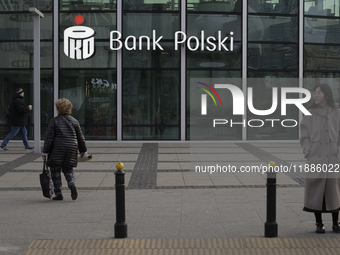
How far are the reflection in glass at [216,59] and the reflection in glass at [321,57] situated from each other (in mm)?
2781

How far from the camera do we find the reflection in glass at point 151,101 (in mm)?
18500

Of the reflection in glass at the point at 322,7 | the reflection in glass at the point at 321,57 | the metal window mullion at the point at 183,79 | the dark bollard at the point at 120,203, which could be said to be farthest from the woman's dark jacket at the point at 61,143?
the reflection in glass at the point at 322,7

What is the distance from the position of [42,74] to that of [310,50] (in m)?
10.7

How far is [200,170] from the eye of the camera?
36.8 feet

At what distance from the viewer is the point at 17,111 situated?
48.3 ft

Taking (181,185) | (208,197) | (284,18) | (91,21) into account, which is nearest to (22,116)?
(91,21)

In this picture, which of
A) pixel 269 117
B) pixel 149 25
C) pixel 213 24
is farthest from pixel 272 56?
pixel 149 25

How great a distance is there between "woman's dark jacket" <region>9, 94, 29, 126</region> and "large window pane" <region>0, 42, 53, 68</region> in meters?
3.97

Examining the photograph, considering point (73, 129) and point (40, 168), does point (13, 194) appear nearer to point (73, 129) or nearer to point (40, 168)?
point (73, 129)

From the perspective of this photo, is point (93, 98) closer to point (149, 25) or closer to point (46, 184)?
point (149, 25)

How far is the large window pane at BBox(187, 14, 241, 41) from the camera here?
18.4 m

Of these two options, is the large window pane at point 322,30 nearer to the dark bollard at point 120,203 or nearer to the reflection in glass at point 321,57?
the reflection in glass at point 321,57

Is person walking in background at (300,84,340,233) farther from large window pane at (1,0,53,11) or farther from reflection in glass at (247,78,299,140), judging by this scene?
large window pane at (1,0,53,11)

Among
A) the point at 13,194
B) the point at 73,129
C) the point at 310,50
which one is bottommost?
the point at 13,194
